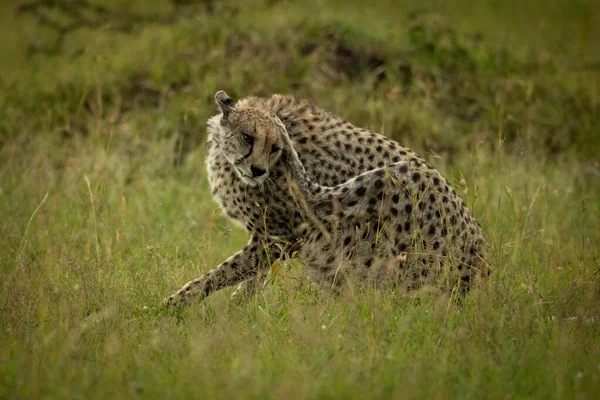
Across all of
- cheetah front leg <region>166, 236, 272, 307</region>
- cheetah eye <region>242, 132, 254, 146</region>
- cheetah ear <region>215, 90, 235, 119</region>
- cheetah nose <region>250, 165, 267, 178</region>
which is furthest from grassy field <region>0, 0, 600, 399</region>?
cheetah ear <region>215, 90, 235, 119</region>

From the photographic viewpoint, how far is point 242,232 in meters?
6.51

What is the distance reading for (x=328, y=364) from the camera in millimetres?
3803

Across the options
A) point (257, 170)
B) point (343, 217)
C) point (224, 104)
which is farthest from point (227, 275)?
point (224, 104)

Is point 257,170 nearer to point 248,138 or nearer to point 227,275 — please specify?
point 248,138

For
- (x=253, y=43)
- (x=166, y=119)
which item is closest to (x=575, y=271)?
(x=166, y=119)

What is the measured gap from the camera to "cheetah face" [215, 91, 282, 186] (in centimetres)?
487

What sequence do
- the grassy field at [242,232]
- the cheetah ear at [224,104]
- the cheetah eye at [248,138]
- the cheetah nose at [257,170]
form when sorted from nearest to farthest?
the grassy field at [242,232] → the cheetah nose at [257,170] → the cheetah eye at [248,138] → the cheetah ear at [224,104]

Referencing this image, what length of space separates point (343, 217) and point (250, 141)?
2.19ft

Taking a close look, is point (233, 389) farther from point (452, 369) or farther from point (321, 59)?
point (321, 59)

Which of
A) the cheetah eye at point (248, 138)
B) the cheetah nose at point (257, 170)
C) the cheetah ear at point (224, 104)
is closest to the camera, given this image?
the cheetah nose at point (257, 170)

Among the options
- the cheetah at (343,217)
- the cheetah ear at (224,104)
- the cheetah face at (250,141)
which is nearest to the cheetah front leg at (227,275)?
the cheetah at (343,217)

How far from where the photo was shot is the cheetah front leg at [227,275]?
4.83m

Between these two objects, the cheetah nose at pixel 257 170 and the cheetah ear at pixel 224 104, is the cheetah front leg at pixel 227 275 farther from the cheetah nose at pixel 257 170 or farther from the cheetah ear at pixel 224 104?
the cheetah ear at pixel 224 104

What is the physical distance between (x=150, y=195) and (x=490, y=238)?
2826mm
